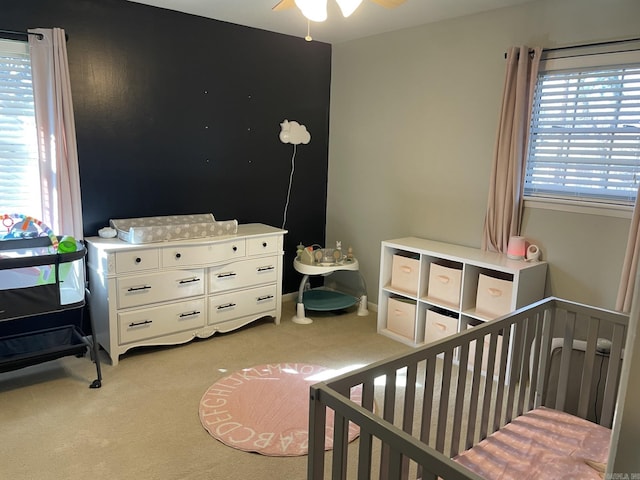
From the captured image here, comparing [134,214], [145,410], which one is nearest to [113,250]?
[134,214]

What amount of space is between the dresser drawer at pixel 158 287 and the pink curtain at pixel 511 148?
203 centimetres

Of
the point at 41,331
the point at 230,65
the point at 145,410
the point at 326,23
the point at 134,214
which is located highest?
the point at 326,23

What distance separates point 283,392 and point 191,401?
1.66 ft

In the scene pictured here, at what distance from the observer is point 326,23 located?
371cm

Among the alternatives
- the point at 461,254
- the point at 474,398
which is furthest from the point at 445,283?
the point at 474,398

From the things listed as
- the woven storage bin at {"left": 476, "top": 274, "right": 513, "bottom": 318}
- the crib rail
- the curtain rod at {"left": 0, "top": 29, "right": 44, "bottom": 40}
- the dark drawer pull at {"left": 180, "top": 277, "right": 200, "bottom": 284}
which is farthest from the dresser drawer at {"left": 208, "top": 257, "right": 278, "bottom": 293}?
the curtain rod at {"left": 0, "top": 29, "right": 44, "bottom": 40}

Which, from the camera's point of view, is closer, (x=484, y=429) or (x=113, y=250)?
(x=484, y=429)

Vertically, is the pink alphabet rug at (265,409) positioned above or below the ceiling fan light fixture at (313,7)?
below

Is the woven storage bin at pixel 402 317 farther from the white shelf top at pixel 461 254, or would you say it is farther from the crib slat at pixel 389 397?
the crib slat at pixel 389 397

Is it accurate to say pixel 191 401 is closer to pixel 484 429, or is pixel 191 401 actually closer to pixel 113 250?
pixel 113 250

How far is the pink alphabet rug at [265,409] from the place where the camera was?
2342 millimetres

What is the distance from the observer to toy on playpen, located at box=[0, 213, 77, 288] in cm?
260

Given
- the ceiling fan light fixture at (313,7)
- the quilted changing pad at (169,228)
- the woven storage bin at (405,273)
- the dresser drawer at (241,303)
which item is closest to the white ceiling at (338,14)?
the ceiling fan light fixture at (313,7)

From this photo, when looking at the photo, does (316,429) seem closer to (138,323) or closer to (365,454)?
(365,454)
